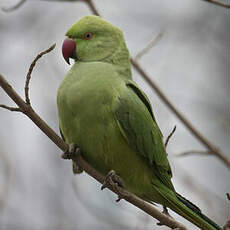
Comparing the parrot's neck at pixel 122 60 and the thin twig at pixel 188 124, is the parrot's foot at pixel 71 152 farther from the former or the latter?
the thin twig at pixel 188 124

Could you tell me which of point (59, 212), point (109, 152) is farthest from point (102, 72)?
point (59, 212)

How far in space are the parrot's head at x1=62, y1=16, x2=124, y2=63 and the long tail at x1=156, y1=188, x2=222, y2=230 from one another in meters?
1.21

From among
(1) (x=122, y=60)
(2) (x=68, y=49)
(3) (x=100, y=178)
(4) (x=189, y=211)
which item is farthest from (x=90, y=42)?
(4) (x=189, y=211)

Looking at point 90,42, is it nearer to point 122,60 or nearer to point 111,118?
point 122,60

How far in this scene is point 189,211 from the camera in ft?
11.3

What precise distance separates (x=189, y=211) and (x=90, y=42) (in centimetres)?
153

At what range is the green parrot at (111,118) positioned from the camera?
129 inches

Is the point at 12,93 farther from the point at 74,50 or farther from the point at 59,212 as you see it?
the point at 59,212

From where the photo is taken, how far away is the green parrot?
3266mm

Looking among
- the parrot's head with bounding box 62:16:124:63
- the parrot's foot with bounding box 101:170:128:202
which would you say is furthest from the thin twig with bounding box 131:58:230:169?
the parrot's foot with bounding box 101:170:128:202

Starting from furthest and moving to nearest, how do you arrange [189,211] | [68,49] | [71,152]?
[68,49] → [189,211] → [71,152]

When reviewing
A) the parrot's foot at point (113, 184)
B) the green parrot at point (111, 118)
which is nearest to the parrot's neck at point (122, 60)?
the green parrot at point (111, 118)

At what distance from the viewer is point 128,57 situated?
12.5 ft

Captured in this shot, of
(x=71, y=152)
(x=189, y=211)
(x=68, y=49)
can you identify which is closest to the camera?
(x=71, y=152)
